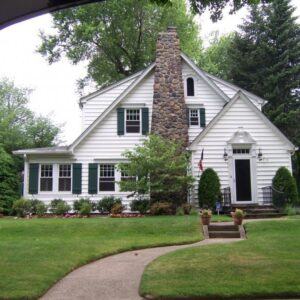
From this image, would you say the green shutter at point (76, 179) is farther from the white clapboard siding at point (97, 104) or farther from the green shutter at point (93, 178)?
the white clapboard siding at point (97, 104)

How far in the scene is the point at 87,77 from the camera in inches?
1532

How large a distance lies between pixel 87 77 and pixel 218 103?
17.9 meters

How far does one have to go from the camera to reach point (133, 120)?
23.3 m

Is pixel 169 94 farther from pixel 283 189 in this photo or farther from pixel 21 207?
pixel 21 207

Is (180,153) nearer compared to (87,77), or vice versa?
(180,153)

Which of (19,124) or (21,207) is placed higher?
(19,124)

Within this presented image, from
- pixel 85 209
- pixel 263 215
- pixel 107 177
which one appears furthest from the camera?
pixel 107 177

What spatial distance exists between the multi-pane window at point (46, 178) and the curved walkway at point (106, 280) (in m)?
12.0

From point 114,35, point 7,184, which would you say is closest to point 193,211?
point 7,184

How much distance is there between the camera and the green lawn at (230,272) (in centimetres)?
699

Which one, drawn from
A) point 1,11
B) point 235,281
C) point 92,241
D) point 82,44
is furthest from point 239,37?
point 1,11

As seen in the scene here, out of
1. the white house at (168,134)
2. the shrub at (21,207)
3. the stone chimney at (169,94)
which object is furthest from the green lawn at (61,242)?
the stone chimney at (169,94)

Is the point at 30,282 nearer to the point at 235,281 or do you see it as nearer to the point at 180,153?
the point at 235,281

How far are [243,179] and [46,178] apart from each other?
9.11 metres
